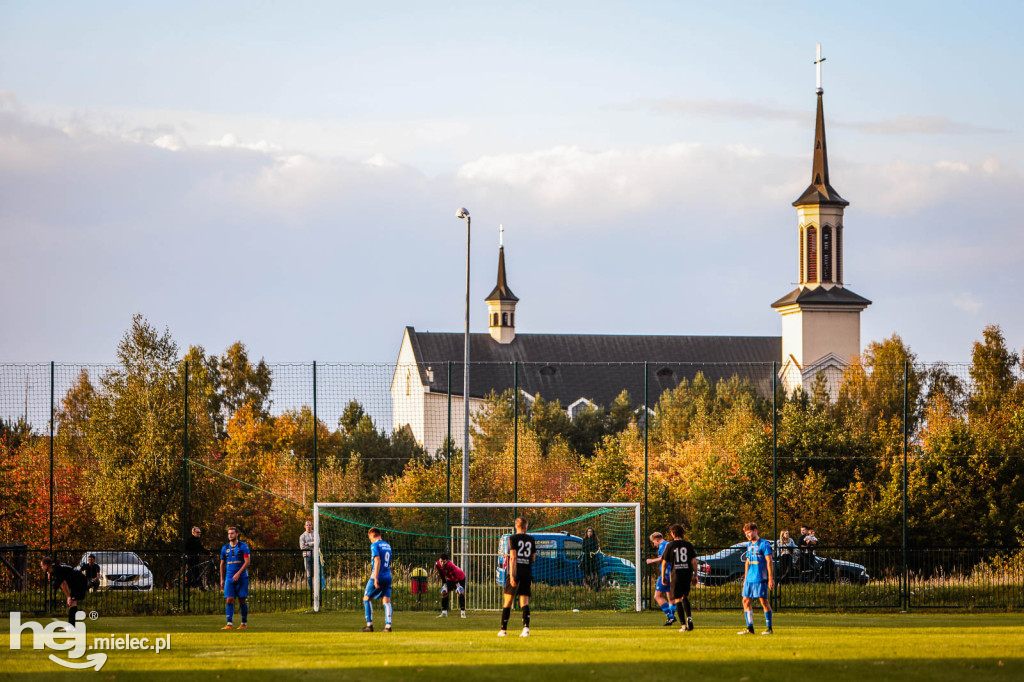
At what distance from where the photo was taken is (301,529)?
2970 cm

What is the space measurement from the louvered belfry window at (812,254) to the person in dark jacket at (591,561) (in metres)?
65.8

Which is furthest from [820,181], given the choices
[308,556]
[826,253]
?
[308,556]

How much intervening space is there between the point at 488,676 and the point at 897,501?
21743mm

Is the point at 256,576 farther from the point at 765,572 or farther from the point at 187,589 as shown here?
the point at 765,572

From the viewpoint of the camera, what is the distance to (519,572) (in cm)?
1681

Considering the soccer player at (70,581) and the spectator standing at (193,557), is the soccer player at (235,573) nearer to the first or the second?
the soccer player at (70,581)

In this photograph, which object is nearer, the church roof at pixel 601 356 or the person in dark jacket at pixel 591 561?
the person in dark jacket at pixel 591 561

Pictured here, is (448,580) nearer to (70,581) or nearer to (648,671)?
(70,581)

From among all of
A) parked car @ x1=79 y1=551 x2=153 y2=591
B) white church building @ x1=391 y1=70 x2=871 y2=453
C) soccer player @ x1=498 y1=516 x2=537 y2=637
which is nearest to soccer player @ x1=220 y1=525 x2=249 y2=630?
soccer player @ x1=498 y1=516 x2=537 y2=637

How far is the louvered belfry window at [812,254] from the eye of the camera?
8544 cm

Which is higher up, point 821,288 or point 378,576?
point 821,288

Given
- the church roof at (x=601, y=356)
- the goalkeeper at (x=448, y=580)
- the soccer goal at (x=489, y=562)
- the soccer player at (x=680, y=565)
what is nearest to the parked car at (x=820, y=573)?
the soccer goal at (x=489, y=562)

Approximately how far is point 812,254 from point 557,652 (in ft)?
247

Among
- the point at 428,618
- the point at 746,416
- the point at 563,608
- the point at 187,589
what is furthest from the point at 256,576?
the point at 746,416
